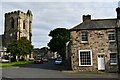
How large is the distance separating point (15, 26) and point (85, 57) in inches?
2422

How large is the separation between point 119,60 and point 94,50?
11.9 feet

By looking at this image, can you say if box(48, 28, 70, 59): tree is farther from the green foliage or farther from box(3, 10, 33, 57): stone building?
the green foliage

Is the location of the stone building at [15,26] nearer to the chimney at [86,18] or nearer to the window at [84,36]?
the chimney at [86,18]

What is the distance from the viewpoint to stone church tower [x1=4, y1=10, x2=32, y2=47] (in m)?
89.6

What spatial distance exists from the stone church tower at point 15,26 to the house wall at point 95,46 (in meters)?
57.4

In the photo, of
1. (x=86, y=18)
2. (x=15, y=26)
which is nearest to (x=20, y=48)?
(x=15, y=26)

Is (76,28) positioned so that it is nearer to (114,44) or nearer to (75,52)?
(75,52)

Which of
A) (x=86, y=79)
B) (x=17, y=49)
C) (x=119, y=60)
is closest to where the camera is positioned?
(x=86, y=79)

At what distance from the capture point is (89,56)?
32.8m

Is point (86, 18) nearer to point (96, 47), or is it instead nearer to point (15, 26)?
point (96, 47)

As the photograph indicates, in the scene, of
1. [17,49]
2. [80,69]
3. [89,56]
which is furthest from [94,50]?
[17,49]

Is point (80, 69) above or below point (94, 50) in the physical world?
below

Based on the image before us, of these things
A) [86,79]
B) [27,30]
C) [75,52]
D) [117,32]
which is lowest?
[86,79]

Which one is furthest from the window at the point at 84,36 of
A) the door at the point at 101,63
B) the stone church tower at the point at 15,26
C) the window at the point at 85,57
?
the stone church tower at the point at 15,26
